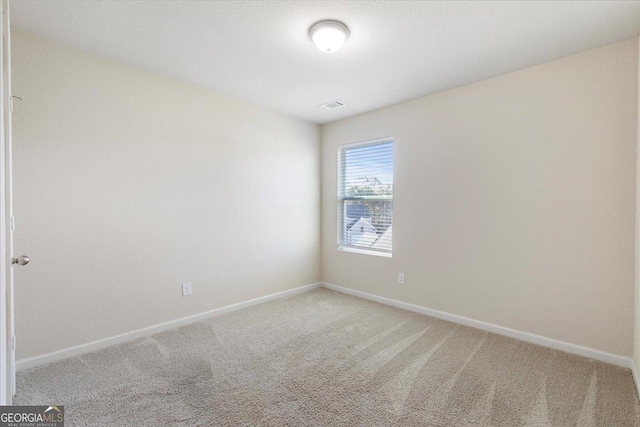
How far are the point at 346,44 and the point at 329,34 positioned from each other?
27 cm

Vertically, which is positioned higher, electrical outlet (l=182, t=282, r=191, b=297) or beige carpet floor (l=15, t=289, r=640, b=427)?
electrical outlet (l=182, t=282, r=191, b=297)

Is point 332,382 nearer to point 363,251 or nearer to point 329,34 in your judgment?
point 363,251

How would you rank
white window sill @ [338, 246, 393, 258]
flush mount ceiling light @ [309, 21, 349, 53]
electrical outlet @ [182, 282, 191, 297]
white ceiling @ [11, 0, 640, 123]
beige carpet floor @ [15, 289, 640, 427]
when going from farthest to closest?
white window sill @ [338, 246, 393, 258], electrical outlet @ [182, 282, 191, 297], flush mount ceiling light @ [309, 21, 349, 53], white ceiling @ [11, 0, 640, 123], beige carpet floor @ [15, 289, 640, 427]

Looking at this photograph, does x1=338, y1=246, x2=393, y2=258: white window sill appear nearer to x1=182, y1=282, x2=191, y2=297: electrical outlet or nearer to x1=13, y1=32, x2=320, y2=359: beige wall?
x1=13, y1=32, x2=320, y2=359: beige wall

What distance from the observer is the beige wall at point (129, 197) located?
2.27 metres

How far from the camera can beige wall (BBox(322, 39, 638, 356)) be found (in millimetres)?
2311

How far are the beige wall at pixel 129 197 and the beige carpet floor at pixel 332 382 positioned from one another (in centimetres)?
41

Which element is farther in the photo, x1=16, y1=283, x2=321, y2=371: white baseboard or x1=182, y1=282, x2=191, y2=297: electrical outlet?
x1=182, y1=282, x2=191, y2=297: electrical outlet

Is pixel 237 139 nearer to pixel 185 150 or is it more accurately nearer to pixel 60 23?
pixel 185 150

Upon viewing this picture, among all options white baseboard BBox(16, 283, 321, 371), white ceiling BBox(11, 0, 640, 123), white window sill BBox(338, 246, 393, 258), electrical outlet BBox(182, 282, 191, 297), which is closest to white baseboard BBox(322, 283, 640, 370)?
white window sill BBox(338, 246, 393, 258)

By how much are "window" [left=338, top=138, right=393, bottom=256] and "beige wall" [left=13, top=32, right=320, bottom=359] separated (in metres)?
0.94

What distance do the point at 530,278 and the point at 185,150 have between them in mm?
3500

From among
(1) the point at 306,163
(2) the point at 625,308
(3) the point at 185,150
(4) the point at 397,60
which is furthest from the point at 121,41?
(2) the point at 625,308

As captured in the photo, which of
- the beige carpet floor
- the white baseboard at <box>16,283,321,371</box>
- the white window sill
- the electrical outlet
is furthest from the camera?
the white window sill
